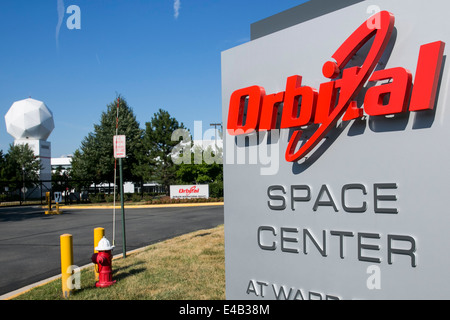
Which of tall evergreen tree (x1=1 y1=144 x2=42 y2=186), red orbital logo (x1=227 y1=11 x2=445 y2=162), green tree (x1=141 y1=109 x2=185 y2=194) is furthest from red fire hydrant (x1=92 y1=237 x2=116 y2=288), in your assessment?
tall evergreen tree (x1=1 y1=144 x2=42 y2=186)

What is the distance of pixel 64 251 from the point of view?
20.7ft

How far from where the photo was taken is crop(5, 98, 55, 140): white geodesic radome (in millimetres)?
53188

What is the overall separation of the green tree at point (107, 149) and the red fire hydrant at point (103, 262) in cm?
3077

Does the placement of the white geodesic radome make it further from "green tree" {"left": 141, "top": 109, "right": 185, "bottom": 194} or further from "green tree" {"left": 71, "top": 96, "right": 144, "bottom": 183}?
"green tree" {"left": 141, "top": 109, "right": 185, "bottom": 194}

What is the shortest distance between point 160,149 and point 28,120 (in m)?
28.6

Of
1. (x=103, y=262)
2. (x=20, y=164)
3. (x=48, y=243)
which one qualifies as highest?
(x=20, y=164)

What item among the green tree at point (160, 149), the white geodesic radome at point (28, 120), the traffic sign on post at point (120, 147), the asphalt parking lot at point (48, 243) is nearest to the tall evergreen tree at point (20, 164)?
the white geodesic radome at point (28, 120)

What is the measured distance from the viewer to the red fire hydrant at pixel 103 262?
258 inches

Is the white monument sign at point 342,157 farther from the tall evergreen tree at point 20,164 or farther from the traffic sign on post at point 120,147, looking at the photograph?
the tall evergreen tree at point 20,164

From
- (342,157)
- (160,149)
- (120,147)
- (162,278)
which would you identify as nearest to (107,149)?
(160,149)

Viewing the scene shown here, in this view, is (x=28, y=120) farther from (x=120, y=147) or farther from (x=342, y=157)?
(x=342, y=157)

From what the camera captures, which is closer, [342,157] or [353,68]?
[353,68]

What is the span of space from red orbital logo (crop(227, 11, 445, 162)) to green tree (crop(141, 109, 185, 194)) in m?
31.8

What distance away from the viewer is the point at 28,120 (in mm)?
53219
